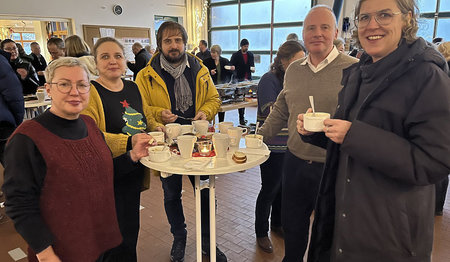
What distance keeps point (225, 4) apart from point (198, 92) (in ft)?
30.2

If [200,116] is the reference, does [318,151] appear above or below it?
below

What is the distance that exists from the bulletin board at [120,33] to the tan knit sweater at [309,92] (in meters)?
7.70

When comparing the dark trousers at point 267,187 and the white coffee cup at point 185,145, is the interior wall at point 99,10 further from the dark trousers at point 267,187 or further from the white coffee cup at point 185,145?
the white coffee cup at point 185,145

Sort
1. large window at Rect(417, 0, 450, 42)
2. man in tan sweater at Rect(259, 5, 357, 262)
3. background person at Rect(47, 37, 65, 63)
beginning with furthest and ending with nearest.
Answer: large window at Rect(417, 0, 450, 42)
background person at Rect(47, 37, 65, 63)
man in tan sweater at Rect(259, 5, 357, 262)

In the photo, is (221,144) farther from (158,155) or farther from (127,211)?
(127,211)

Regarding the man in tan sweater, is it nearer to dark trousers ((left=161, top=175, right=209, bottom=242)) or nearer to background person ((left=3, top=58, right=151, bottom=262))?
dark trousers ((left=161, top=175, right=209, bottom=242))

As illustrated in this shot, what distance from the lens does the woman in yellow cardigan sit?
1.67 m

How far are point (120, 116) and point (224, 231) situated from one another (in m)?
1.50

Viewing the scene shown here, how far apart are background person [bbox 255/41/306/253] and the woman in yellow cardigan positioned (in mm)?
902

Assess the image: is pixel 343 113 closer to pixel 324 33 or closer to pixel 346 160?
pixel 346 160

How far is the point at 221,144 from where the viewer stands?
1.54 meters

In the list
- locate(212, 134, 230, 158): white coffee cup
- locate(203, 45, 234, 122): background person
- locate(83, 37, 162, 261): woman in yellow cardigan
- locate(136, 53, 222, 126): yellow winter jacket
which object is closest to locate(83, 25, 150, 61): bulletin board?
locate(203, 45, 234, 122): background person

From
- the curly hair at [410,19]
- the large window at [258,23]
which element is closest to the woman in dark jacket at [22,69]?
the curly hair at [410,19]

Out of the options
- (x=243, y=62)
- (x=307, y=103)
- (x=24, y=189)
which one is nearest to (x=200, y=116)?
(x=307, y=103)
